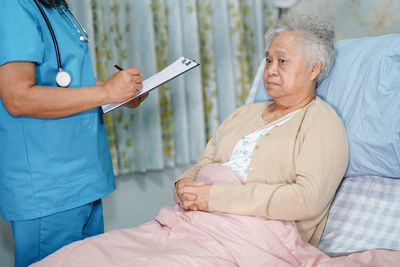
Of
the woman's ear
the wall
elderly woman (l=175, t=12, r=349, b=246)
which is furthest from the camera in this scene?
the wall

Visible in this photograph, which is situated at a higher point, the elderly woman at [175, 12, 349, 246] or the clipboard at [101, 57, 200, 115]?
the clipboard at [101, 57, 200, 115]

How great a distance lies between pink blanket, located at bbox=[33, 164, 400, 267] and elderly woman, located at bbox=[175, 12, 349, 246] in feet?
0.16

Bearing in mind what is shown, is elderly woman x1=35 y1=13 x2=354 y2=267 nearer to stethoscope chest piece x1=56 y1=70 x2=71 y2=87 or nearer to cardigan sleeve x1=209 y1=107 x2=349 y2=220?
cardigan sleeve x1=209 y1=107 x2=349 y2=220

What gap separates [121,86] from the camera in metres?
1.26

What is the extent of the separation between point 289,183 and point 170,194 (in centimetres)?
131

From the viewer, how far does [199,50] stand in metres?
2.35

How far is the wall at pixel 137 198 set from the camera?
230cm

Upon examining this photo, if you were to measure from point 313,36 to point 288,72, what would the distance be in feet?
0.47

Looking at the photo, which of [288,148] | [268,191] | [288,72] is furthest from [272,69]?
[268,191]

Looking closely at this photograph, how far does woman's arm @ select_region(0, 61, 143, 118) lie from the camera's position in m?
1.14

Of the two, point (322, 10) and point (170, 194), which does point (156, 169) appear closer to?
point (170, 194)

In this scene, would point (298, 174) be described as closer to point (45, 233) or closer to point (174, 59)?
point (45, 233)

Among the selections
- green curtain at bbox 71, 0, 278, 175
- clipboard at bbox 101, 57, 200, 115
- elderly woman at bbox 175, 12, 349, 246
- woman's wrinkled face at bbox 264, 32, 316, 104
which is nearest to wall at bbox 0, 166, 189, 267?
green curtain at bbox 71, 0, 278, 175

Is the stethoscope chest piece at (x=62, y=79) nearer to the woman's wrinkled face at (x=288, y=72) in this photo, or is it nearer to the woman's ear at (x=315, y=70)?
the woman's wrinkled face at (x=288, y=72)
